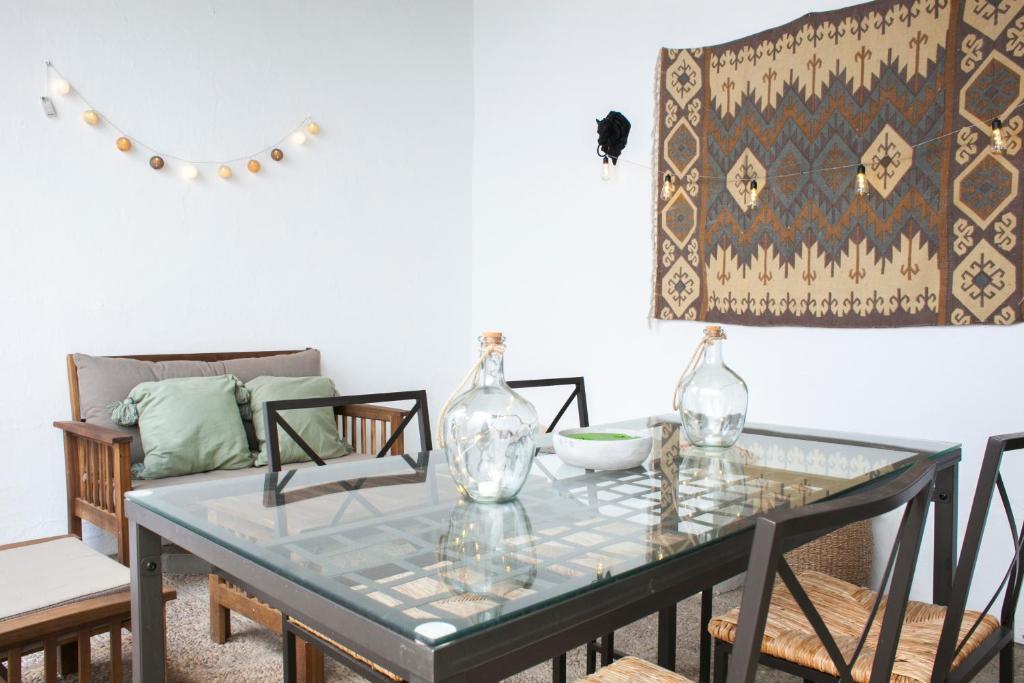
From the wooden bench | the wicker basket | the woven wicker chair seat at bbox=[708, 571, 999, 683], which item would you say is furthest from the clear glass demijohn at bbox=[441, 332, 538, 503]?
the wicker basket

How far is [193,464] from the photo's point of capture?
279 centimetres

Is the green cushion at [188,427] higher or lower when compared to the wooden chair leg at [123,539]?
higher

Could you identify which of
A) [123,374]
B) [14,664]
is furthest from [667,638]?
[123,374]

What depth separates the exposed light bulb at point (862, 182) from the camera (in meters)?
2.70

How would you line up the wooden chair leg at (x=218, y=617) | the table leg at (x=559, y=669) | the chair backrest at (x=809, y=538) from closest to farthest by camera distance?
the chair backrest at (x=809, y=538) → the table leg at (x=559, y=669) → the wooden chair leg at (x=218, y=617)

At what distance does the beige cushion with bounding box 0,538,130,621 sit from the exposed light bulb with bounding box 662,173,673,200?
2.37m

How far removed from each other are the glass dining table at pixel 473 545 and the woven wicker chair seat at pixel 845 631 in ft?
0.79

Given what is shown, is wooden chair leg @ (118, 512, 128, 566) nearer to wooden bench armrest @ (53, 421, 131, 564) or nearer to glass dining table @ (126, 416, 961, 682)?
wooden bench armrest @ (53, 421, 131, 564)

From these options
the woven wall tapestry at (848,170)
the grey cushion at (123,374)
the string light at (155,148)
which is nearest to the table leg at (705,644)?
the woven wall tapestry at (848,170)

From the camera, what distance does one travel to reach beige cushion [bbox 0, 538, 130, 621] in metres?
1.74

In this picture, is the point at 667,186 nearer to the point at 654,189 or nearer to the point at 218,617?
the point at 654,189

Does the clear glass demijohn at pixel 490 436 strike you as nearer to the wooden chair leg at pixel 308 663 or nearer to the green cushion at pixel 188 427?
the wooden chair leg at pixel 308 663

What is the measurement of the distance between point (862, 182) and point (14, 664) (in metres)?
2.72

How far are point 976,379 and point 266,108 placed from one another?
2.93m
